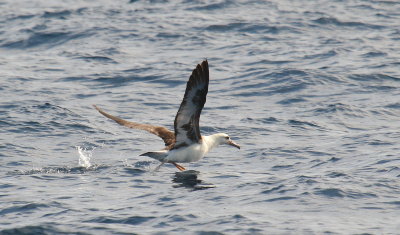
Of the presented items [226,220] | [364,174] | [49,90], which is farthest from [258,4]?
[226,220]

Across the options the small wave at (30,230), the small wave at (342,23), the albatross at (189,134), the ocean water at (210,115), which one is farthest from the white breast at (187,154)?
the small wave at (342,23)

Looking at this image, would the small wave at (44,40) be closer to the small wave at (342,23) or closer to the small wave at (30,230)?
the small wave at (342,23)

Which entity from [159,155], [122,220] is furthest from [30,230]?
[159,155]

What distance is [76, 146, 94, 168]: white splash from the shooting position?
14.1 meters

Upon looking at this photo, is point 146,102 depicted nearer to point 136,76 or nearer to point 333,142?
point 136,76

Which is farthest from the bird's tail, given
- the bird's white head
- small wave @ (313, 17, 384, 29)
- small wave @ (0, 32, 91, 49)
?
small wave @ (313, 17, 384, 29)

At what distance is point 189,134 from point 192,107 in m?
0.98

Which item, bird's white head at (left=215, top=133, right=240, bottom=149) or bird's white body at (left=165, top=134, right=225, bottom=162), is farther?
bird's white head at (left=215, top=133, right=240, bottom=149)

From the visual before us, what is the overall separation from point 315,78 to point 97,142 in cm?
729

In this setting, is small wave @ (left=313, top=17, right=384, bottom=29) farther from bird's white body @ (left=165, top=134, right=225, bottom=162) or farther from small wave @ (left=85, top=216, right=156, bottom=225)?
small wave @ (left=85, top=216, right=156, bottom=225)

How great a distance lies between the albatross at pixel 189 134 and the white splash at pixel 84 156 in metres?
0.95

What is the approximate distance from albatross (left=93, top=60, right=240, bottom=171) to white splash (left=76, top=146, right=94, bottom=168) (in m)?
0.95

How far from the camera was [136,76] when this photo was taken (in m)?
22.0

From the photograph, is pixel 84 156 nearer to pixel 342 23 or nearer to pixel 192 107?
pixel 192 107
